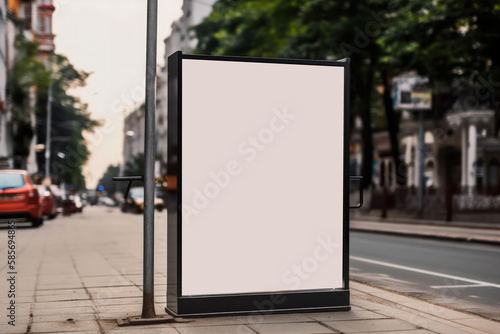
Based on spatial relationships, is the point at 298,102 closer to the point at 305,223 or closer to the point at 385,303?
the point at 305,223

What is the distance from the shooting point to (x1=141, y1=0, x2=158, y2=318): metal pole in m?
6.66

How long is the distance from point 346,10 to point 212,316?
29.3 metres

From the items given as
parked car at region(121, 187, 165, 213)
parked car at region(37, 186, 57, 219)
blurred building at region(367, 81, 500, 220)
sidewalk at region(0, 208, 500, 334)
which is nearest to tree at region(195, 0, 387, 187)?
blurred building at region(367, 81, 500, 220)

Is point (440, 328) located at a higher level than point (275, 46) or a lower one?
lower

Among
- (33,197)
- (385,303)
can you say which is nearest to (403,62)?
(33,197)

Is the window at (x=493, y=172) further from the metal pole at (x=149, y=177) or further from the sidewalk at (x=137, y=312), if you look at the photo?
the metal pole at (x=149, y=177)

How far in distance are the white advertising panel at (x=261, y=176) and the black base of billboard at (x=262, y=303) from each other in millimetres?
73

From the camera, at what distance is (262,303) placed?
682 centimetres

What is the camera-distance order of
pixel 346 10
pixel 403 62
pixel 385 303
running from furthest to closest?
pixel 346 10 < pixel 403 62 < pixel 385 303

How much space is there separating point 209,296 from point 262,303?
506mm

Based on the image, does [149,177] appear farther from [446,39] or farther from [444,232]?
[446,39]

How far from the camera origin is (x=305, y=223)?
698 centimetres

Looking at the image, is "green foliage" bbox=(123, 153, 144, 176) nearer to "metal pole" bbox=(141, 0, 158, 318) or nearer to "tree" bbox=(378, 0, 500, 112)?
"tree" bbox=(378, 0, 500, 112)

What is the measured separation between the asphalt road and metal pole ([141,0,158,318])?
3652mm
